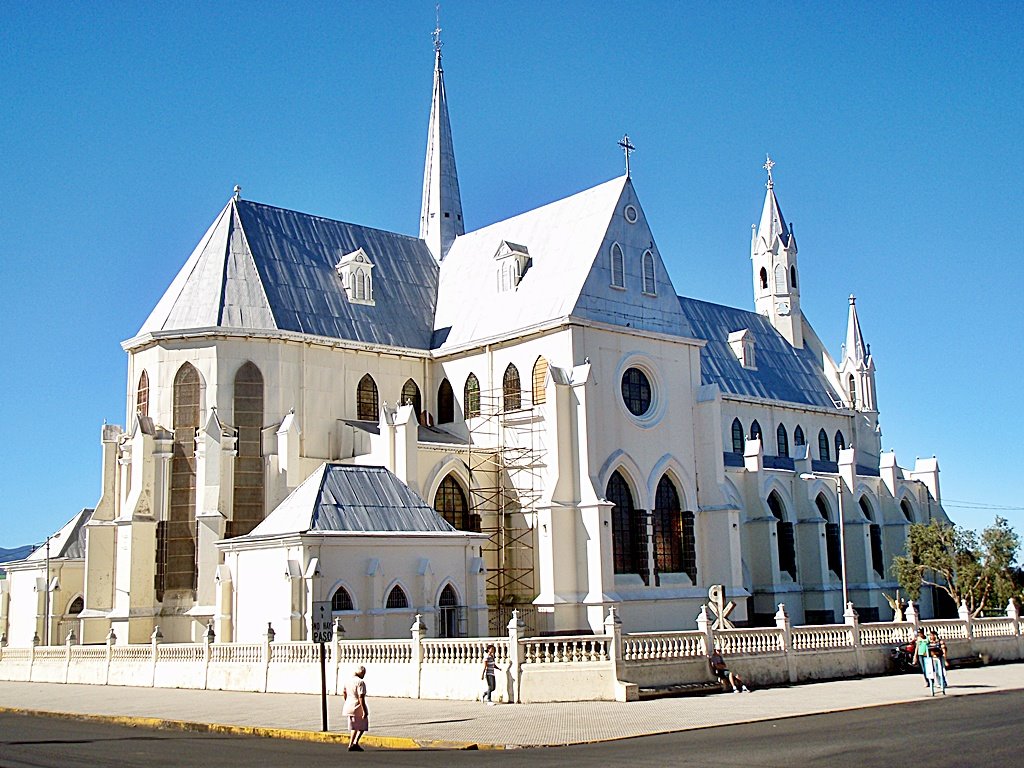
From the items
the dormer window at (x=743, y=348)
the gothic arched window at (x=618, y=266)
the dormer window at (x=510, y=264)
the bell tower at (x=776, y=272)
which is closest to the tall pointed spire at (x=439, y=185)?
the dormer window at (x=510, y=264)

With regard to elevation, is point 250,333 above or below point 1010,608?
above

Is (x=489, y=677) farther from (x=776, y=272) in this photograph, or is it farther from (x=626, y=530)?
(x=776, y=272)

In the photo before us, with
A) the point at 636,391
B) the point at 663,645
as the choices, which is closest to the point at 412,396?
the point at 636,391

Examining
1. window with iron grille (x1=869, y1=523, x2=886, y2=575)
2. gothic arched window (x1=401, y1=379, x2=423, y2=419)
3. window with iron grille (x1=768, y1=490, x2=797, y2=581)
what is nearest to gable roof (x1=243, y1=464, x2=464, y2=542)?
gothic arched window (x1=401, y1=379, x2=423, y2=419)

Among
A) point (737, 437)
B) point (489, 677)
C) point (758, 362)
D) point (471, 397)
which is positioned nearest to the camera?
point (489, 677)

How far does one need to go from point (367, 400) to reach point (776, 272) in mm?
32886

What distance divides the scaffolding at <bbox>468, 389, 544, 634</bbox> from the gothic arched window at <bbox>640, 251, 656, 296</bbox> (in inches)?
262

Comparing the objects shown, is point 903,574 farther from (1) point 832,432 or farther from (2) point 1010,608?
(2) point 1010,608

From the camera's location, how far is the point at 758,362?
63094 mm

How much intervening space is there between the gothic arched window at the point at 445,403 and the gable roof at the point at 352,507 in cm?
921

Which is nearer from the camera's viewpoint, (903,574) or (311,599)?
(311,599)

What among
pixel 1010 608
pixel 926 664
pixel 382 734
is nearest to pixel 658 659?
pixel 926 664

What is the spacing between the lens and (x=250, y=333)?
42.8 meters

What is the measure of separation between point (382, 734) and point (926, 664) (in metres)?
13.1
